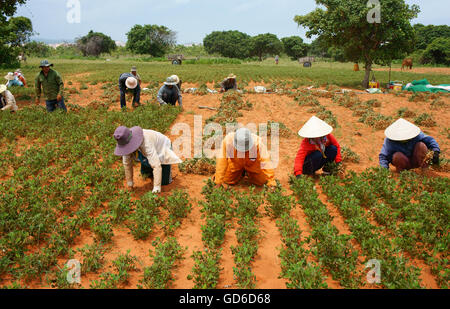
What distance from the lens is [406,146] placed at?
5.29m

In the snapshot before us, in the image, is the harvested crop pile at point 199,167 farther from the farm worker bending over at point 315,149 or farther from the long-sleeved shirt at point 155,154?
the farm worker bending over at point 315,149

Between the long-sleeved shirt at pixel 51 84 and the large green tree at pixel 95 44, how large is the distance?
63.2 m

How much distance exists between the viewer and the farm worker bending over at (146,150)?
419 centimetres

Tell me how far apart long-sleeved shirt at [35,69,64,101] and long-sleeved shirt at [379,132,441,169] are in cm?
836

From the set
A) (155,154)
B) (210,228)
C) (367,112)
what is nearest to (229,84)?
(367,112)

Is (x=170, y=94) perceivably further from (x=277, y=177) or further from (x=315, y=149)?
(x=315, y=149)

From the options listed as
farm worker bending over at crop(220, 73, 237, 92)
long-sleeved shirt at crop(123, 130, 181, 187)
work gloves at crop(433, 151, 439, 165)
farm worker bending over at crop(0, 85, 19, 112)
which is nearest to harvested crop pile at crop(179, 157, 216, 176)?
long-sleeved shirt at crop(123, 130, 181, 187)

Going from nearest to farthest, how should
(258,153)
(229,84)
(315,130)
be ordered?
1. (258,153)
2. (315,130)
3. (229,84)

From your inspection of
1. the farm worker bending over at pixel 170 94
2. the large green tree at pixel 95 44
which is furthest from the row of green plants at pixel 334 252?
the large green tree at pixel 95 44

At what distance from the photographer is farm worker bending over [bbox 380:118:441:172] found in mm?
5090

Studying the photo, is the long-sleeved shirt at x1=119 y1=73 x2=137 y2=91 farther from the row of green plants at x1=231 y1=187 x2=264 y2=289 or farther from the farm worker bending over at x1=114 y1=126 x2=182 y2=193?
the row of green plants at x1=231 y1=187 x2=264 y2=289

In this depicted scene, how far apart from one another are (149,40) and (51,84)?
57.6 m
